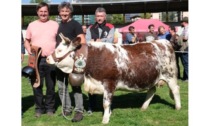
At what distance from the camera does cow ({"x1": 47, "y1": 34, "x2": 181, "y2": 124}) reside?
191 inches

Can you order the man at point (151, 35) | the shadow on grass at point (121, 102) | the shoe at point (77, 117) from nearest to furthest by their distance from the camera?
the shoe at point (77, 117) → the shadow on grass at point (121, 102) → the man at point (151, 35)

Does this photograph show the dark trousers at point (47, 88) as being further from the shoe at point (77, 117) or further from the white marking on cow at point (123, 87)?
the white marking on cow at point (123, 87)

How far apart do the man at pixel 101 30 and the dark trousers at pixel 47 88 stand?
2.70 feet

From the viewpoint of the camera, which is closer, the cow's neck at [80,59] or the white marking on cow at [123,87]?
the cow's neck at [80,59]

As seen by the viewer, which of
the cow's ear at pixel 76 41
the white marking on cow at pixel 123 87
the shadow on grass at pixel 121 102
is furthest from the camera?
the shadow on grass at pixel 121 102

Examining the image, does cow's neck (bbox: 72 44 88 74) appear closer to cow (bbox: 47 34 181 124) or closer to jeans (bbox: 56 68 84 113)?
cow (bbox: 47 34 181 124)

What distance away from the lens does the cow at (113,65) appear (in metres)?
4.86

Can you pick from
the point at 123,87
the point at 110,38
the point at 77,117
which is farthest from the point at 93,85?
the point at 110,38

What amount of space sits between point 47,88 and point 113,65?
1.30 meters

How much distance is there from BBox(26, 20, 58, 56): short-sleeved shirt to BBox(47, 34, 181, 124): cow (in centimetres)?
31

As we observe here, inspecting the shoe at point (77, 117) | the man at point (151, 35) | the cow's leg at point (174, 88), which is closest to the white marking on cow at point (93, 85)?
the shoe at point (77, 117)
